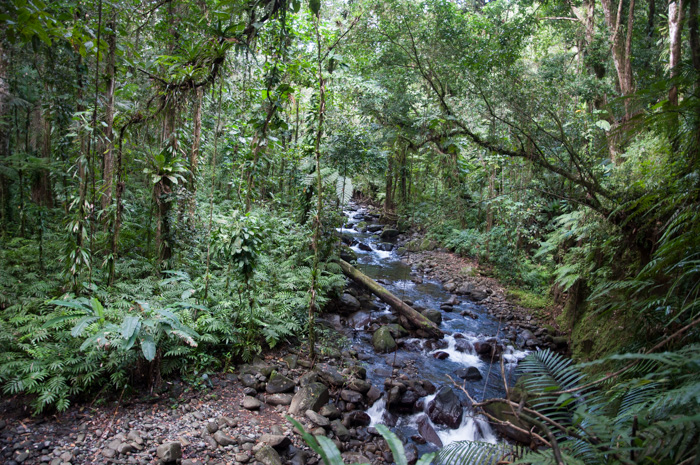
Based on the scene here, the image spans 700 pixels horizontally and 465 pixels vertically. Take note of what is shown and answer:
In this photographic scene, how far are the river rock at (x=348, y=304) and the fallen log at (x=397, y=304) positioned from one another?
706mm

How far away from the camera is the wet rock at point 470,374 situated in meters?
5.85

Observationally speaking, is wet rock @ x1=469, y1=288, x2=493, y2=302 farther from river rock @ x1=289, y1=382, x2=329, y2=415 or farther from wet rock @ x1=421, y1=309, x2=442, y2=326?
river rock @ x1=289, y1=382, x2=329, y2=415

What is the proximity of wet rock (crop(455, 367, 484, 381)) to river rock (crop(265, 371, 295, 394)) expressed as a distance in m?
3.01

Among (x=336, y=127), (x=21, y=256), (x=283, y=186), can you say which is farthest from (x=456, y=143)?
(x=283, y=186)

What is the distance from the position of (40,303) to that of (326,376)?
3673 millimetres

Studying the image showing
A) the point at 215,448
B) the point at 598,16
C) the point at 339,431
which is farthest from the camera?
the point at 598,16

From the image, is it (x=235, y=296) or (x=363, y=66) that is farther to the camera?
(x=363, y=66)

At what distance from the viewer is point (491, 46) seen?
26.7ft

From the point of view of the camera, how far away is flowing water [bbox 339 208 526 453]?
471cm

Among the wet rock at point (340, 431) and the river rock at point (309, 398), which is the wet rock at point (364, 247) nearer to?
the river rock at point (309, 398)

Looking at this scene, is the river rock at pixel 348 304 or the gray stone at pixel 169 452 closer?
the gray stone at pixel 169 452

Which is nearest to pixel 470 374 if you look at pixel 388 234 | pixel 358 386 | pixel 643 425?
pixel 358 386

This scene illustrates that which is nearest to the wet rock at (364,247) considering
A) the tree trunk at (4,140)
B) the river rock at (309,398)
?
the river rock at (309,398)

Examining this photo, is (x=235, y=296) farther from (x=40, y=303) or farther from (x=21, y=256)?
(x=21, y=256)
